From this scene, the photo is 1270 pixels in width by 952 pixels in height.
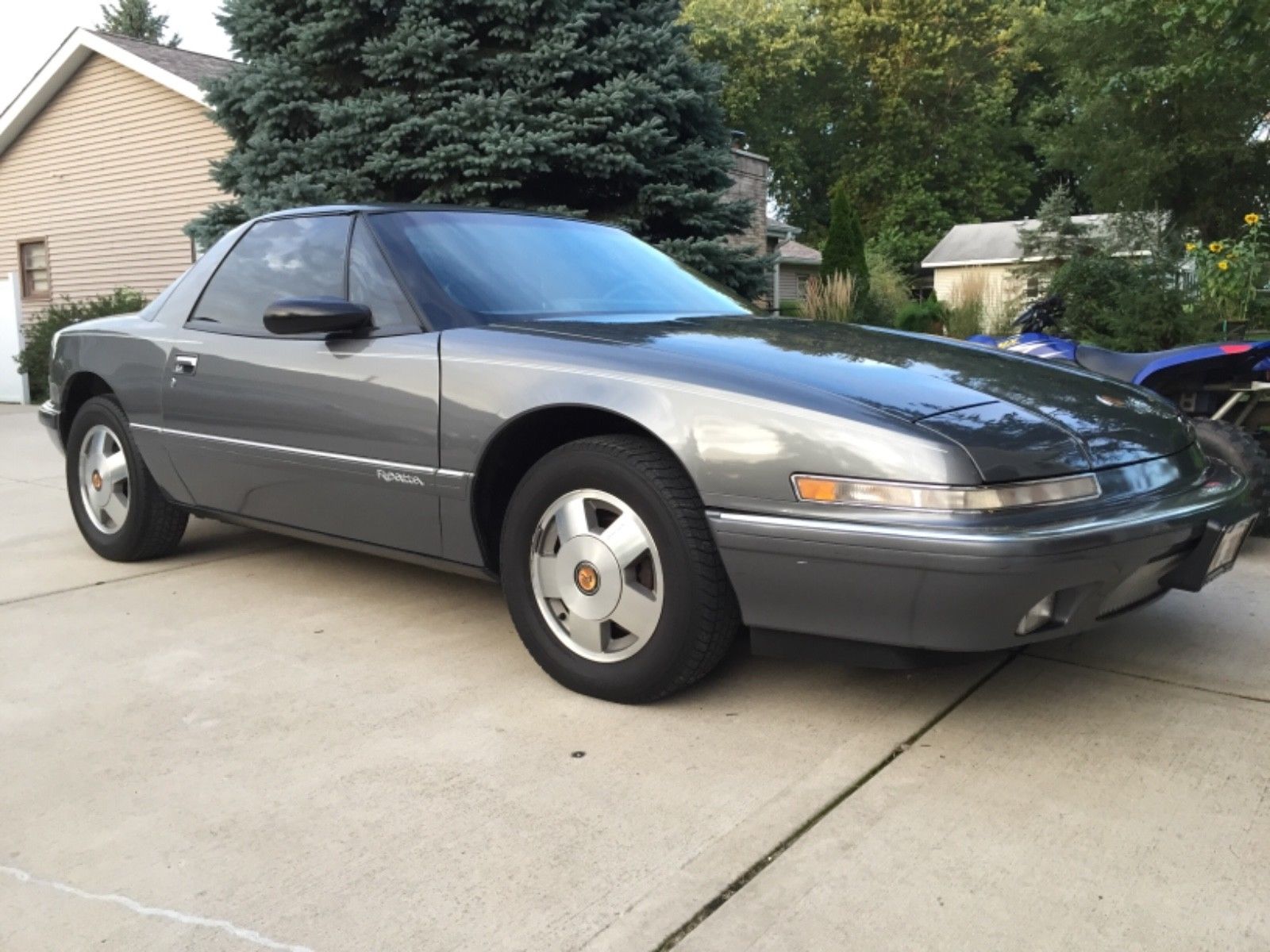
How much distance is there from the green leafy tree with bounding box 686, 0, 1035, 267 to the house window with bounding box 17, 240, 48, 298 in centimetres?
2708

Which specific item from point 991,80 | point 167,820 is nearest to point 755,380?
point 167,820

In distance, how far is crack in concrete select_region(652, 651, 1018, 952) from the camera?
2.03 meters

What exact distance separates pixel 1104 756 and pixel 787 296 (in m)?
31.3

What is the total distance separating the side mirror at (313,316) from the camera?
11.2ft

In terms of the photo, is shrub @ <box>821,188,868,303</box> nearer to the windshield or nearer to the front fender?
the windshield

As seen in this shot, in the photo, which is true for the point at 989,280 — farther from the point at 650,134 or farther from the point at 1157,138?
the point at 650,134

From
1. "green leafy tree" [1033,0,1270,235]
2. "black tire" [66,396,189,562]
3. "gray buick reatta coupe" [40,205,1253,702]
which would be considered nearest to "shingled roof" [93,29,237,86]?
"black tire" [66,396,189,562]

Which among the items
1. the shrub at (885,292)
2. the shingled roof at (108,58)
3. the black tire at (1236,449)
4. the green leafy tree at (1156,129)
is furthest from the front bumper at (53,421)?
the green leafy tree at (1156,129)

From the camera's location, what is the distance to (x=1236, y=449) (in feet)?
14.4

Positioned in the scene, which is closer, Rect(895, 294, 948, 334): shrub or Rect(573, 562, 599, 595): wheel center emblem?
Rect(573, 562, 599, 595): wheel center emblem

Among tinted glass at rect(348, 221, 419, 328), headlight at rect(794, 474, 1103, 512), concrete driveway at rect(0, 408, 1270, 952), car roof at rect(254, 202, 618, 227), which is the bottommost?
concrete driveway at rect(0, 408, 1270, 952)

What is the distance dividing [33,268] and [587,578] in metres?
19.2

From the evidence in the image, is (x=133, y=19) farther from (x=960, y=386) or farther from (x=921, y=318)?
(x=960, y=386)

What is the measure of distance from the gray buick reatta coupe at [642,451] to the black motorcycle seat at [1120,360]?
196 centimetres
